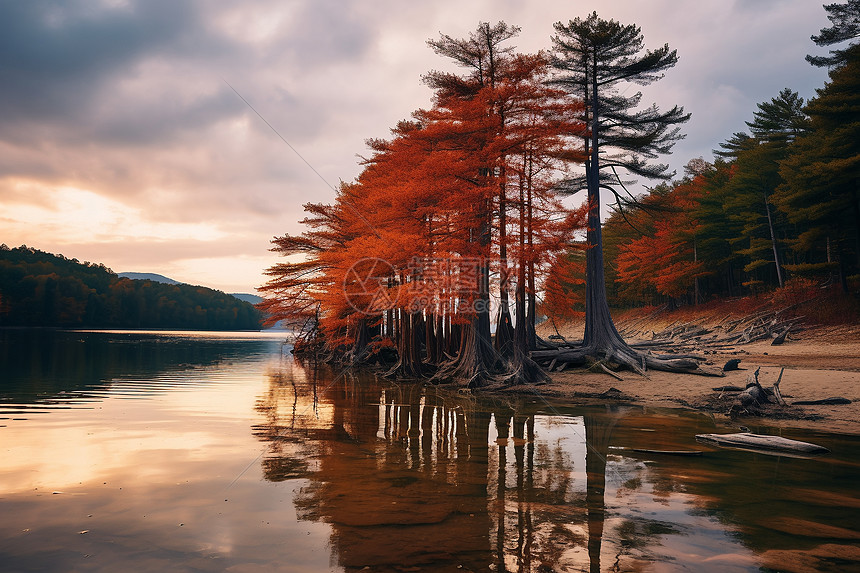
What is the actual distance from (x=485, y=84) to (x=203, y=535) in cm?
1901

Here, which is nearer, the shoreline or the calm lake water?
the calm lake water

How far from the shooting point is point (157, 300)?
4906 inches

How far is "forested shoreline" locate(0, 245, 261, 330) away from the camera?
93.7m

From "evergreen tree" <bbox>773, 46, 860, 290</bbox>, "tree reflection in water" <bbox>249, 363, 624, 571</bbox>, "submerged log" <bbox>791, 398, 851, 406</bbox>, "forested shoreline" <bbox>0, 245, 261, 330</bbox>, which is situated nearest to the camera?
"tree reflection in water" <bbox>249, 363, 624, 571</bbox>

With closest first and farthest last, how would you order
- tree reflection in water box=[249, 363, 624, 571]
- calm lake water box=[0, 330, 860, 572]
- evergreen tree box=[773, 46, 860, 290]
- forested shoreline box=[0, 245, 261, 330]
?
calm lake water box=[0, 330, 860, 572] < tree reflection in water box=[249, 363, 624, 571] < evergreen tree box=[773, 46, 860, 290] < forested shoreline box=[0, 245, 261, 330]

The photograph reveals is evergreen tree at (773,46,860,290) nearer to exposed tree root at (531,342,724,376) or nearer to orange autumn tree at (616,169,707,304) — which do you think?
orange autumn tree at (616,169,707,304)

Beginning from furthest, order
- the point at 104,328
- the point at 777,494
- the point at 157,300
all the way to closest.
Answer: the point at 157,300
the point at 104,328
the point at 777,494

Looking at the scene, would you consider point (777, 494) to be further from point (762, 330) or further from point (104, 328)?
point (104, 328)

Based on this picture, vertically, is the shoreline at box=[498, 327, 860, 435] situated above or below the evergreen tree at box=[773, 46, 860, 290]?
below

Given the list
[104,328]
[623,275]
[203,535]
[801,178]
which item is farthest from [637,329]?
[104,328]

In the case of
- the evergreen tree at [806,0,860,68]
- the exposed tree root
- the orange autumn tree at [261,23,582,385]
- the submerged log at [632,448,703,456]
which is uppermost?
the evergreen tree at [806,0,860,68]

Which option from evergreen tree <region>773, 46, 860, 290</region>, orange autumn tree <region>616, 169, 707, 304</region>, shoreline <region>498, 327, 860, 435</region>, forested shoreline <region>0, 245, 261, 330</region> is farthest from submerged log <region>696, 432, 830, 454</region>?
forested shoreline <region>0, 245, 261, 330</region>

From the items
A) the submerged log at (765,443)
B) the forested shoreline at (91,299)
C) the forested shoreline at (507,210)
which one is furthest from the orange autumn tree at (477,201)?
the forested shoreline at (91,299)

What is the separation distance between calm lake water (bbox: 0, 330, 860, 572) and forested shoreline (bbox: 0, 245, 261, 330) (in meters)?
96.1
